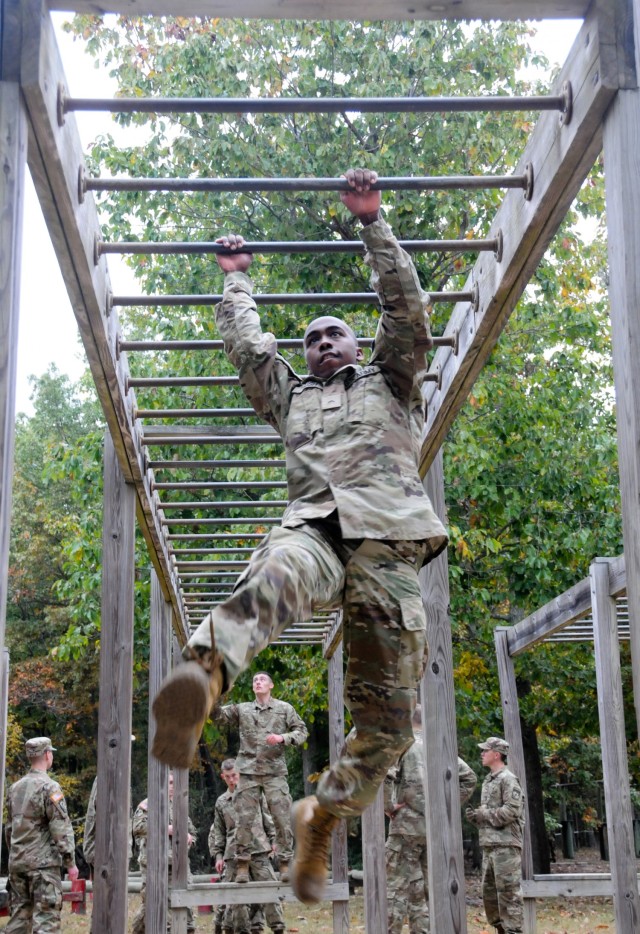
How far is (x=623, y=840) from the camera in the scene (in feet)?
25.3

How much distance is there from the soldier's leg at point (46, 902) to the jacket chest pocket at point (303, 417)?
303 inches

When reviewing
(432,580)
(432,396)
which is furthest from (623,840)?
(432,396)

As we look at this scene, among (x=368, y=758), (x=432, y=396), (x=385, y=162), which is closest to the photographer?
(x=368, y=758)

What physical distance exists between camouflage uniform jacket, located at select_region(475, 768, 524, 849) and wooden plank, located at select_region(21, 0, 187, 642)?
21.1 ft

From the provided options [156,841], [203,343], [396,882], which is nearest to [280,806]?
[396,882]

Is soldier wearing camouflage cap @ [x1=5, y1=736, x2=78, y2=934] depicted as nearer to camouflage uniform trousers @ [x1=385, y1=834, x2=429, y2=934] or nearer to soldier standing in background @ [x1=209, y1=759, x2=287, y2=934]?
soldier standing in background @ [x1=209, y1=759, x2=287, y2=934]

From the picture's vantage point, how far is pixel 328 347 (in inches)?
179

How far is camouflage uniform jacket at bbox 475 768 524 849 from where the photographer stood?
11258 mm

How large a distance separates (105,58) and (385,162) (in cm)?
460

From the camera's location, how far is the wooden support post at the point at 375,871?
9.97m

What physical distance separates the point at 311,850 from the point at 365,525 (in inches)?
45.0

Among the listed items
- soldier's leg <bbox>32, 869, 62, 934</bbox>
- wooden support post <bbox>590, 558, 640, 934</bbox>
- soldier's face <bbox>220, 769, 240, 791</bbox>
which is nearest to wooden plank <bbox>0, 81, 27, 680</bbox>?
wooden support post <bbox>590, 558, 640, 934</bbox>

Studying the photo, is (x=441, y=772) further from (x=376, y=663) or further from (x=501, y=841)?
(x=501, y=841)

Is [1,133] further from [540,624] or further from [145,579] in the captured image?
[145,579]
